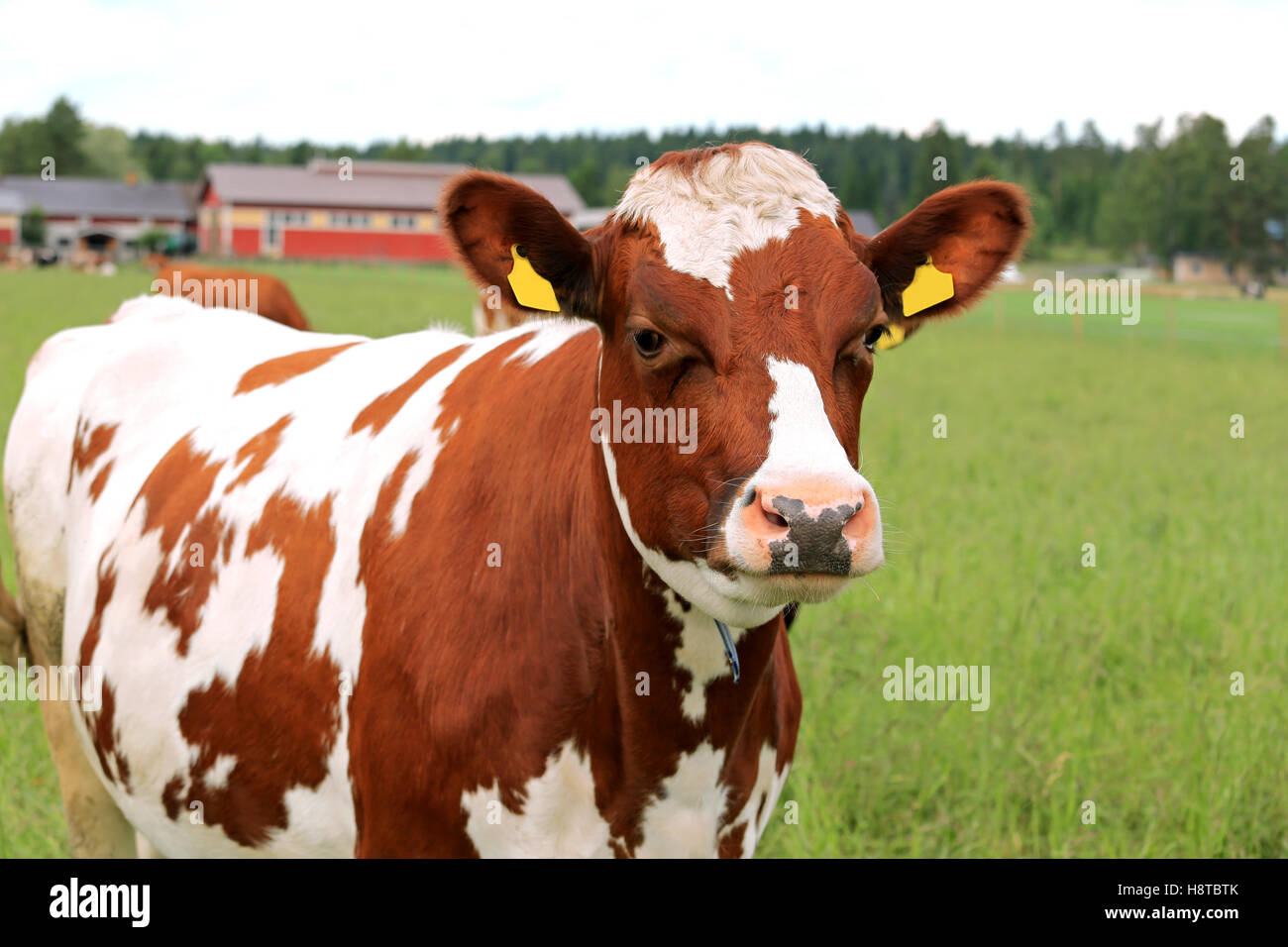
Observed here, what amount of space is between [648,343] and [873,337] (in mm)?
543

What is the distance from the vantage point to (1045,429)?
13680 mm

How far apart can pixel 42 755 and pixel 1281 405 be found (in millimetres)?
17036

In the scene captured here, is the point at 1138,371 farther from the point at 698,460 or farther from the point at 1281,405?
the point at 698,460

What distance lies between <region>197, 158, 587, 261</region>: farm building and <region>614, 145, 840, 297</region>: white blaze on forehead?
86.9 m

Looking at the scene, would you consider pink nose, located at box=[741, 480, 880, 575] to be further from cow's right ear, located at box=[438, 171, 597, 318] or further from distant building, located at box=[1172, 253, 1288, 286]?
distant building, located at box=[1172, 253, 1288, 286]

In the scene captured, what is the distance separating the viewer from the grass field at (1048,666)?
450cm

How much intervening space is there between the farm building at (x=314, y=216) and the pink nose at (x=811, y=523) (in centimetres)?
8765

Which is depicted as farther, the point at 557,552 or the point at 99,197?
the point at 99,197

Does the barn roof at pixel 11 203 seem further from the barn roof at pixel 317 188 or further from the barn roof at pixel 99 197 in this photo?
the barn roof at pixel 317 188

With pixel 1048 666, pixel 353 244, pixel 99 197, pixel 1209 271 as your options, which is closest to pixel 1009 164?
pixel 1209 271

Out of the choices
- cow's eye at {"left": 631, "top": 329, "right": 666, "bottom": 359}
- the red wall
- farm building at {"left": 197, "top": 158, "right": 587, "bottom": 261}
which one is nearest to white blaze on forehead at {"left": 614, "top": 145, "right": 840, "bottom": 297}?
cow's eye at {"left": 631, "top": 329, "right": 666, "bottom": 359}

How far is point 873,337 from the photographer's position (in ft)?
8.75

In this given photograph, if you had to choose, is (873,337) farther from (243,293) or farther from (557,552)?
(243,293)
